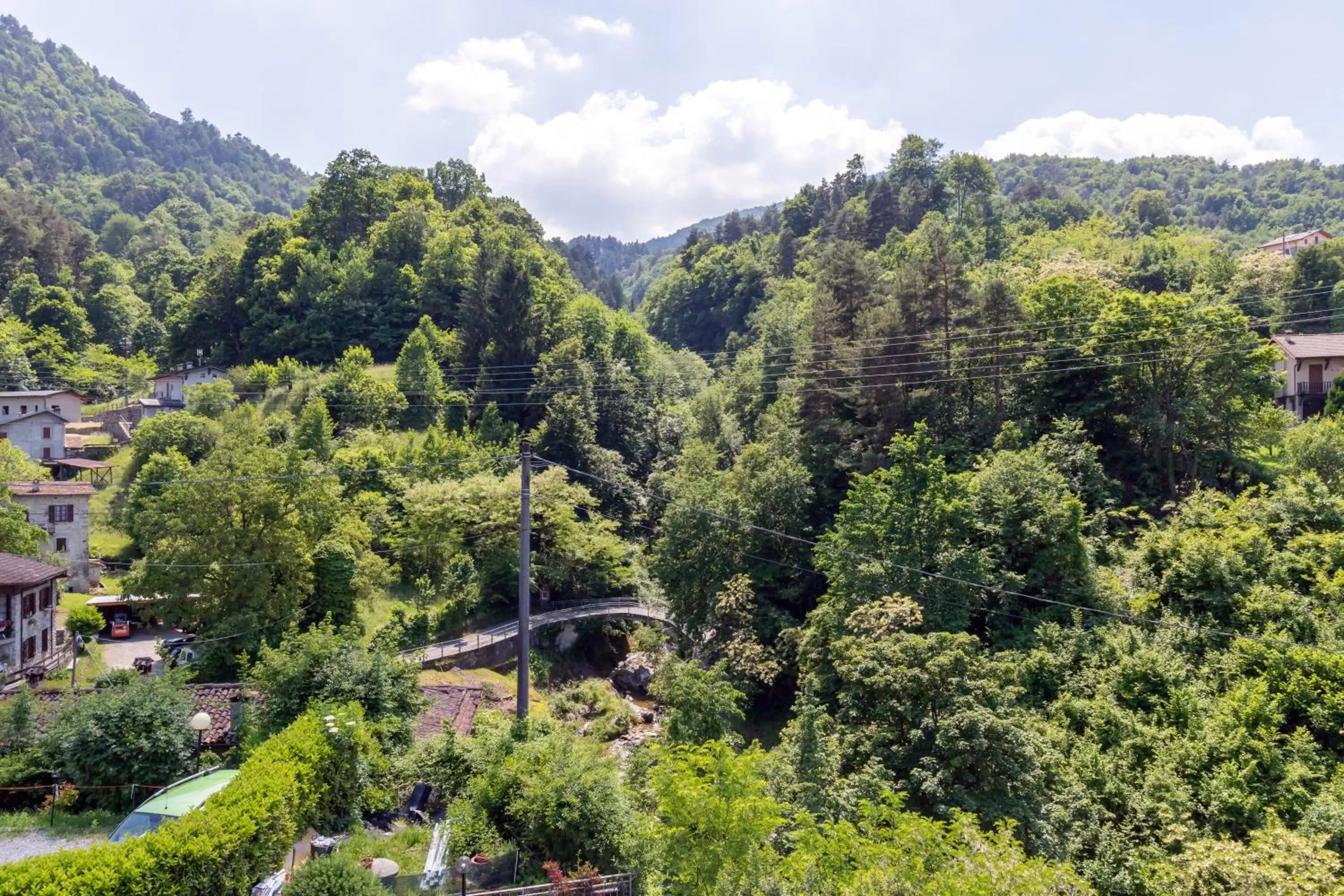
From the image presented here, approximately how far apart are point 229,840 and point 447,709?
13.0m

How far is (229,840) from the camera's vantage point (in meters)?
12.4

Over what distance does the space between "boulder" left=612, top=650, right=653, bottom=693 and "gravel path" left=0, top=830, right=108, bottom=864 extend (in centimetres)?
2311

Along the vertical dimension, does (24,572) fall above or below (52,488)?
below

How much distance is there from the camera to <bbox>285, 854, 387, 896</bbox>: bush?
11.9 metres

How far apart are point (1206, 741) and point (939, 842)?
974 cm

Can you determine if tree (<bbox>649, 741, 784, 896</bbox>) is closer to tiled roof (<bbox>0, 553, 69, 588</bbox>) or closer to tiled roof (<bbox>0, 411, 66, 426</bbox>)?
tiled roof (<bbox>0, 553, 69, 588</bbox>)

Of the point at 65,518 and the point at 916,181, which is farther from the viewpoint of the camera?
the point at 916,181

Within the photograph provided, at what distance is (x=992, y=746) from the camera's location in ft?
60.3

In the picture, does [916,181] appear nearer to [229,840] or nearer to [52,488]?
[52,488]

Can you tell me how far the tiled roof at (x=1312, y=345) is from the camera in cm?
3916

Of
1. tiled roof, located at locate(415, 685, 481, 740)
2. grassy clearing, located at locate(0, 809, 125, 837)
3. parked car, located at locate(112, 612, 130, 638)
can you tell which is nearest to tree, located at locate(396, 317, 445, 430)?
parked car, located at locate(112, 612, 130, 638)

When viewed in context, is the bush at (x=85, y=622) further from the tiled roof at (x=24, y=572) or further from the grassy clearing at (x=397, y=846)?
the grassy clearing at (x=397, y=846)

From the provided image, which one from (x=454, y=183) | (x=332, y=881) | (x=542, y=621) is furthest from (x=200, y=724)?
(x=454, y=183)

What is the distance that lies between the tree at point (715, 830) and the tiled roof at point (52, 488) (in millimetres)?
35174
